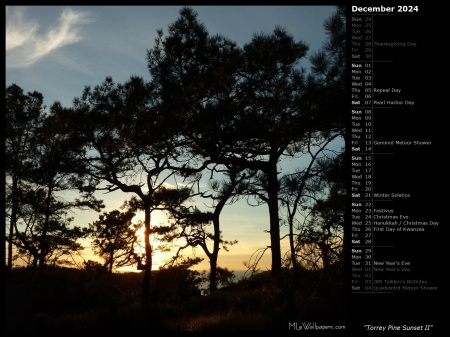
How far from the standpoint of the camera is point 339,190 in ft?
26.8

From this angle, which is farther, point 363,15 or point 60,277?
point 60,277

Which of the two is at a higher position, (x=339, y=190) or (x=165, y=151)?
(x=165, y=151)

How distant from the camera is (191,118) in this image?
9594 millimetres

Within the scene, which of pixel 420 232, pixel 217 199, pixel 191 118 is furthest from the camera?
pixel 217 199

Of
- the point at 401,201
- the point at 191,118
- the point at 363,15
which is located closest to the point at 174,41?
the point at 191,118

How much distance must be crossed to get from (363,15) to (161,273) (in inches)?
533

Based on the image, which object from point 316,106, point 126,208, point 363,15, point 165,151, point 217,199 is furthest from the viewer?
point 126,208

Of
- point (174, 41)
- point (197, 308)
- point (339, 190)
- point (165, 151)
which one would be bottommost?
point (197, 308)

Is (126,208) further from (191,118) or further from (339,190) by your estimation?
(339,190)

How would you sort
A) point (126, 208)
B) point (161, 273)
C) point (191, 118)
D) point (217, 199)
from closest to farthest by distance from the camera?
point (191, 118), point (217, 199), point (126, 208), point (161, 273)

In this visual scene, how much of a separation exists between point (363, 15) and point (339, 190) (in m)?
3.81

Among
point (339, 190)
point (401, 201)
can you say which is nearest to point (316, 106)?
point (339, 190)

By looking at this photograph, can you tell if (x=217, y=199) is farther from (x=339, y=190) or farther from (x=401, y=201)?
(x=401, y=201)

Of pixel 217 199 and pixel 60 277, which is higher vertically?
pixel 217 199
